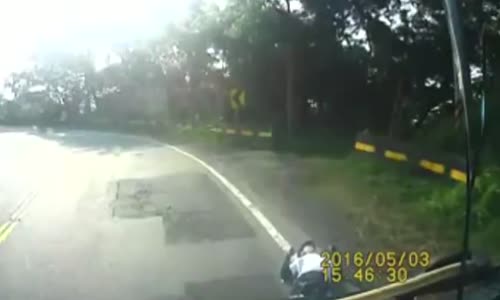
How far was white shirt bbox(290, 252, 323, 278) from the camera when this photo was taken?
5.07 m

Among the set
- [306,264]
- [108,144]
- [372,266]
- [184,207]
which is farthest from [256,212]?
[108,144]

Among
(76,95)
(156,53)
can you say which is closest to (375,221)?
(156,53)

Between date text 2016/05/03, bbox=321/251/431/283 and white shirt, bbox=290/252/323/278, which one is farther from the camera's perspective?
date text 2016/05/03, bbox=321/251/431/283

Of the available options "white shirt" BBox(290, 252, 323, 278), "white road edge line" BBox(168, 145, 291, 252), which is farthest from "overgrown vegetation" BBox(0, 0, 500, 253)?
"white shirt" BBox(290, 252, 323, 278)

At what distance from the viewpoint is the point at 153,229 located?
42.6 feet

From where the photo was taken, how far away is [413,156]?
17.7 meters

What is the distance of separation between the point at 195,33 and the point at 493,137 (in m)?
25.8

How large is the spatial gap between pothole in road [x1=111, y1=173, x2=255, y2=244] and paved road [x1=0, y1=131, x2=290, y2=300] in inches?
0.7

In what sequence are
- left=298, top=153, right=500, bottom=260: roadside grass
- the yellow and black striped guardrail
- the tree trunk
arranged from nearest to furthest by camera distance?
left=298, top=153, right=500, bottom=260: roadside grass < the yellow and black striped guardrail < the tree trunk

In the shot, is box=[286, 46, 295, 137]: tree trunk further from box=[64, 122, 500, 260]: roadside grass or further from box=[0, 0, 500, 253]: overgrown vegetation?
box=[64, 122, 500, 260]: roadside grass

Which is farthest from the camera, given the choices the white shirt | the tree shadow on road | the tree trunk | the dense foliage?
the tree shadow on road

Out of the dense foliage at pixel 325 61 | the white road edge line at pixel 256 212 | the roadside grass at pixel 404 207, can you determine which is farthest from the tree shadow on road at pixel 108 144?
the roadside grass at pixel 404 207

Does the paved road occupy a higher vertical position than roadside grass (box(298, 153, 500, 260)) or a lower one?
lower

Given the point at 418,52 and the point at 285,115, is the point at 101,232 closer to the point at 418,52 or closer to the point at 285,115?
the point at 418,52
